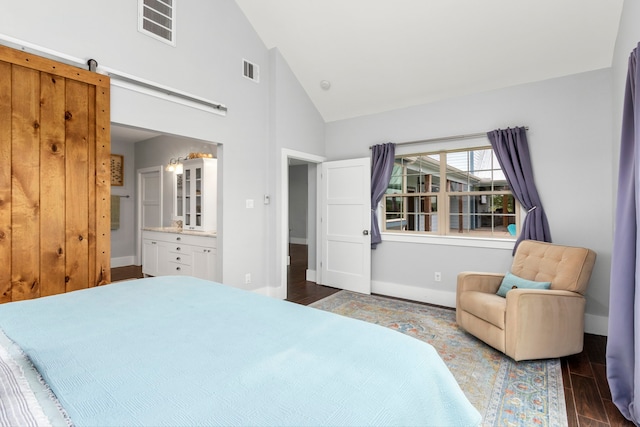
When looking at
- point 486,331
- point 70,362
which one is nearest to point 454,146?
point 486,331

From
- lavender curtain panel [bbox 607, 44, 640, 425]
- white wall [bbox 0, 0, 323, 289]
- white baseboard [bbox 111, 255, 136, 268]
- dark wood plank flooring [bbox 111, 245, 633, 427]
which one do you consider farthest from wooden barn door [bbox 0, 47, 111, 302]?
white baseboard [bbox 111, 255, 136, 268]

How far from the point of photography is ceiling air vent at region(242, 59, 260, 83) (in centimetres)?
383

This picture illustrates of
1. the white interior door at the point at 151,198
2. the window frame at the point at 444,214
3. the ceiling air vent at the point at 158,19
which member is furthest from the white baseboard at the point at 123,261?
the window frame at the point at 444,214

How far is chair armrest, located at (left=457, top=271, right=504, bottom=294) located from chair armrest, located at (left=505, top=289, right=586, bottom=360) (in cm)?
56

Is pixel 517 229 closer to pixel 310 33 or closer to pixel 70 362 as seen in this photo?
pixel 310 33

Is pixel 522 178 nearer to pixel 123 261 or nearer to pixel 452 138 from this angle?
pixel 452 138

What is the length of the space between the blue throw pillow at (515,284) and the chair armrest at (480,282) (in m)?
0.07

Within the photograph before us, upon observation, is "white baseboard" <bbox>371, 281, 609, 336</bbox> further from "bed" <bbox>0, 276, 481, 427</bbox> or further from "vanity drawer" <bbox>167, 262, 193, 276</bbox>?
"bed" <bbox>0, 276, 481, 427</bbox>

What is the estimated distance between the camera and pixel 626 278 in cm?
186

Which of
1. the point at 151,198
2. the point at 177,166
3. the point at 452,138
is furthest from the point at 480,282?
the point at 151,198

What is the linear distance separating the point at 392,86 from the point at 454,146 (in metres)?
1.11

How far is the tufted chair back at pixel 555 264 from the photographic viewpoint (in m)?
2.67

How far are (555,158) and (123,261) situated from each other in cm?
732

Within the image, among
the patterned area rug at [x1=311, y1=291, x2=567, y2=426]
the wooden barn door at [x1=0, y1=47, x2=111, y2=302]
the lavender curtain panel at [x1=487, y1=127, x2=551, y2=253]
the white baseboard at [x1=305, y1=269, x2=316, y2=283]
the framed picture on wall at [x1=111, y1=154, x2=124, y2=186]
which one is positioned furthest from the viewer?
the framed picture on wall at [x1=111, y1=154, x2=124, y2=186]
